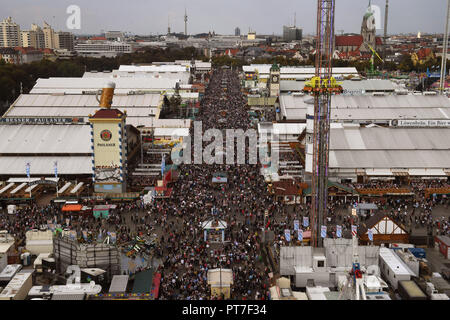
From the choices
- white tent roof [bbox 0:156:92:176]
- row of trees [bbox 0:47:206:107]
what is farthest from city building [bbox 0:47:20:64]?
white tent roof [bbox 0:156:92:176]

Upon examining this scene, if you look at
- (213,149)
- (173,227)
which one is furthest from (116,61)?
(173,227)

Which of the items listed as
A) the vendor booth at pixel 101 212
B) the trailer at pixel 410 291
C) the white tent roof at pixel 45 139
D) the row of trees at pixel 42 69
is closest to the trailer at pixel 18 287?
the vendor booth at pixel 101 212

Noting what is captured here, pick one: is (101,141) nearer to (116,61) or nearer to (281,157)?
(281,157)

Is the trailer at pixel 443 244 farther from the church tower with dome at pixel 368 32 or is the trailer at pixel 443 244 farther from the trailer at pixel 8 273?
the church tower with dome at pixel 368 32

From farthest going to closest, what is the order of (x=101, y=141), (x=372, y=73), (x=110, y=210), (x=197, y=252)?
1. (x=372, y=73)
2. (x=101, y=141)
3. (x=110, y=210)
4. (x=197, y=252)

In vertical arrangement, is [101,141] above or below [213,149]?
above

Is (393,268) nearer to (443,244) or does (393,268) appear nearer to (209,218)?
(443,244)

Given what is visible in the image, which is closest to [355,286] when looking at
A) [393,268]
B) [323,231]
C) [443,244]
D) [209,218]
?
[393,268]

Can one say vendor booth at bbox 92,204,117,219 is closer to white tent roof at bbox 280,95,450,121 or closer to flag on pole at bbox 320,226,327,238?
flag on pole at bbox 320,226,327,238
